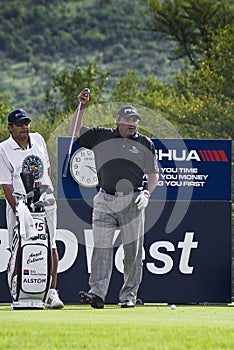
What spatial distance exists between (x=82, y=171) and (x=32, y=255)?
120 inches

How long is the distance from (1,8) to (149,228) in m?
185

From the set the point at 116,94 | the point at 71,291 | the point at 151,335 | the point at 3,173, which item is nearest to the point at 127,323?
the point at 151,335

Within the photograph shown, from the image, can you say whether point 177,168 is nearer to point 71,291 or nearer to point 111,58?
point 71,291

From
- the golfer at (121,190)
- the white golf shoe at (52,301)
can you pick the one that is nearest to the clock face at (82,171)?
the golfer at (121,190)

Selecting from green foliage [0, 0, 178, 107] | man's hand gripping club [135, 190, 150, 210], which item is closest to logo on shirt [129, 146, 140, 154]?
man's hand gripping club [135, 190, 150, 210]

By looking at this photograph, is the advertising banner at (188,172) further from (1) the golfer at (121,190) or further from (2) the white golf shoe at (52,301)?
(2) the white golf shoe at (52,301)

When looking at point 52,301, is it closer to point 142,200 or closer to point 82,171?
point 142,200

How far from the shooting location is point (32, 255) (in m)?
11.8

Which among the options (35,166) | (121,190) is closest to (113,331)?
(35,166)

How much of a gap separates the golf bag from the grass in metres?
0.56

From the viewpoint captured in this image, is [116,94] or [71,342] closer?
[71,342]

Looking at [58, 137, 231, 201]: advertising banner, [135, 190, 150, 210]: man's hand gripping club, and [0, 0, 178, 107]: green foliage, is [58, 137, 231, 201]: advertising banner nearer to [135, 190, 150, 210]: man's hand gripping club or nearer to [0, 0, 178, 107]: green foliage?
[135, 190, 150, 210]: man's hand gripping club

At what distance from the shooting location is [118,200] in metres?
12.9

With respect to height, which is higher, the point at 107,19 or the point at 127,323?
the point at 107,19
